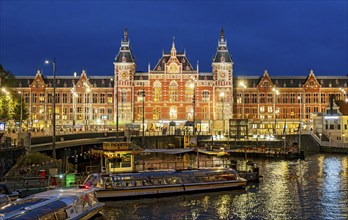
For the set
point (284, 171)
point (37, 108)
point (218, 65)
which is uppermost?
point (218, 65)

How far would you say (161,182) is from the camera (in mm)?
47812

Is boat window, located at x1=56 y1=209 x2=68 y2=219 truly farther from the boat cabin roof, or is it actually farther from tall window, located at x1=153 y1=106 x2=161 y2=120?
tall window, located at x1=153 y1=106 x2=161 y2=120

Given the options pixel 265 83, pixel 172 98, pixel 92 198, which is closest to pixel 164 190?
pixel 92 198

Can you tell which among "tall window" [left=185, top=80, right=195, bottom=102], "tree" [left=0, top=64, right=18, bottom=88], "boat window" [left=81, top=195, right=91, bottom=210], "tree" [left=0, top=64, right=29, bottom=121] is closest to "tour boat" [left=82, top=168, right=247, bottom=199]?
"boat window" [left=81, top=195, right=91, bottom=210]

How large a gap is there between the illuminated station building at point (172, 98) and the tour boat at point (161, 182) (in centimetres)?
7691

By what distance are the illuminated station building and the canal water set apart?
73.5 metres

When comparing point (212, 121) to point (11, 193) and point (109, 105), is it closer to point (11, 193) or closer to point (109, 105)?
point (109, 105)

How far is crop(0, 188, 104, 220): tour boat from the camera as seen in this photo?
27.7m

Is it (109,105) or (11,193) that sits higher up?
(109,105)

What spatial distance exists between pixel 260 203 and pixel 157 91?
91.9 meters

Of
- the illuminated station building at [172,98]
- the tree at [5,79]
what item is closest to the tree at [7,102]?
the tree at [5,79]

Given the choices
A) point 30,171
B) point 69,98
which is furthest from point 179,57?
point 30,171

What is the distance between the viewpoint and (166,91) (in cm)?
13400

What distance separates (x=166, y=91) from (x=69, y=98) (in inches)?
1085
